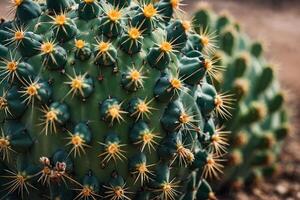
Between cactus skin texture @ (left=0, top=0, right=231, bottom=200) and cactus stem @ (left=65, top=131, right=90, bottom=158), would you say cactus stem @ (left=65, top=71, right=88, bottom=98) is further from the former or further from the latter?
cactus stem @ (left=65, top=131, right=90, bottom=158)

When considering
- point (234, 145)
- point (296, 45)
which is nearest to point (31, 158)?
point (234, 145)

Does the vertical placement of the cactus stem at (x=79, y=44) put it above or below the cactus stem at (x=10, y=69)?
above

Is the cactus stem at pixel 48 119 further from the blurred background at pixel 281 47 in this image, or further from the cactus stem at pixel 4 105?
the blurred background at pixel 281 47

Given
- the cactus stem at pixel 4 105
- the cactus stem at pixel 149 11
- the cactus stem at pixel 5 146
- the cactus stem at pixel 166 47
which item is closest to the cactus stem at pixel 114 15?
the cactus stem at pixel 149 11

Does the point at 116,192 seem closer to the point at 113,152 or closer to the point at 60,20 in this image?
the point at 113,152

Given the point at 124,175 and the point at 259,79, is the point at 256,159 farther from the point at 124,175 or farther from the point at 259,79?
the point at 124,175

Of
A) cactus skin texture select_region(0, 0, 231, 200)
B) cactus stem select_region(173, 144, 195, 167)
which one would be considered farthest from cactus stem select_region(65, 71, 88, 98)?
cactus stem select_region(173, 144, 195, 167)
